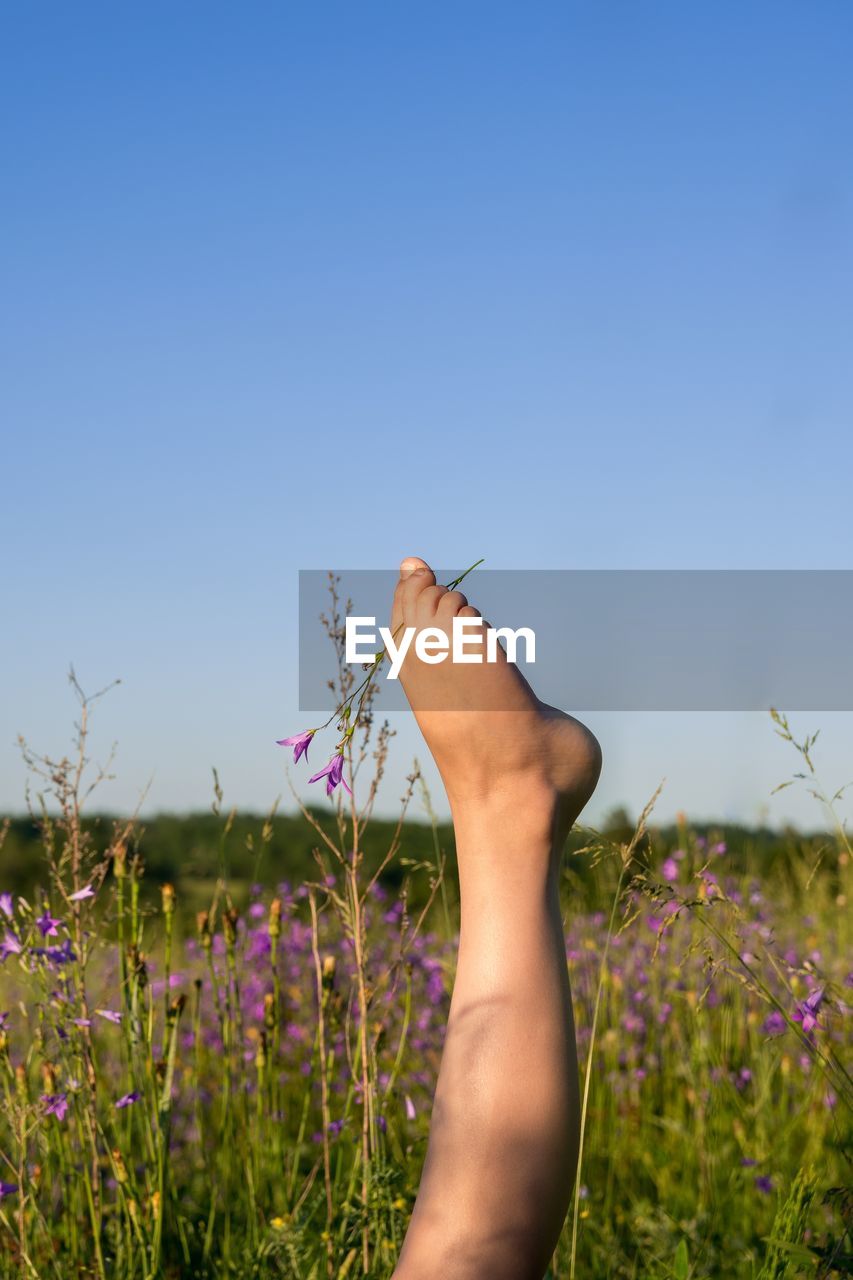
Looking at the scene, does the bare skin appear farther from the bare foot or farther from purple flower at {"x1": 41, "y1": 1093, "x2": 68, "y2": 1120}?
purple flower at {"x1": 41, "y1": 1093, "x2": 68, "y2": 1120}

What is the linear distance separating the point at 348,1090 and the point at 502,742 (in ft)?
5.20

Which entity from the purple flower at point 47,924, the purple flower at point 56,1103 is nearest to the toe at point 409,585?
the purple flower at point 47,924

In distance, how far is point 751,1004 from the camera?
4457 mm

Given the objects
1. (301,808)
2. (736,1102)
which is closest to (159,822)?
(736,1102)

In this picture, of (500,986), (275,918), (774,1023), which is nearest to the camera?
(500,986)

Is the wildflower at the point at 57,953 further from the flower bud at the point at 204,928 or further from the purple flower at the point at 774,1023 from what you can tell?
the purple flower at the point at 774,1023

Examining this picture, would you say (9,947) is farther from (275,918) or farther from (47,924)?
(275,918)

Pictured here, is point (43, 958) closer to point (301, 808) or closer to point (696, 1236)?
point (301, 808)

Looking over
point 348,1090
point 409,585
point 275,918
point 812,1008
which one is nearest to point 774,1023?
point 348,1090

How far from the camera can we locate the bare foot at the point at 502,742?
1934 millimetres

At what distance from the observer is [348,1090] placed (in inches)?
123

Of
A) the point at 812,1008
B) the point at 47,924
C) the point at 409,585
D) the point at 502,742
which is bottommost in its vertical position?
the point at 812,1008

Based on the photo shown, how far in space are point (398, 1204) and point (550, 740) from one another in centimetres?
101

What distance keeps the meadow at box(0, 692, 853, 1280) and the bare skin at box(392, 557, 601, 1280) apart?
16 centimetres
